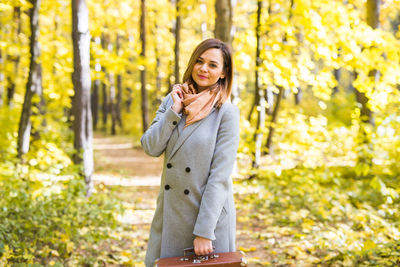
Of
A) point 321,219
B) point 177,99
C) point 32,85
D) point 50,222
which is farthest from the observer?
point 32,85

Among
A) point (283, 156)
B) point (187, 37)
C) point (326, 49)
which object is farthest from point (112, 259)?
point (187, 37)

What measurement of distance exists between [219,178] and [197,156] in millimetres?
196

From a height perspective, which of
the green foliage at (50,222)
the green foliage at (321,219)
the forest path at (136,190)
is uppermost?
the green foliage at (50,222)

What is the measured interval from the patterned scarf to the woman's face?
73 mm

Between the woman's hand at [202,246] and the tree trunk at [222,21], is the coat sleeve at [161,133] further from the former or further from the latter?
the tree trunk at [222,21]

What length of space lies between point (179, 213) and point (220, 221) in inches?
10.8

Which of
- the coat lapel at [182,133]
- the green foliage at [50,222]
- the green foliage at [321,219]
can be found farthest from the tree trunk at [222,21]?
the coat lapel at [182,133]

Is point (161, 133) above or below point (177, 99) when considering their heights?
below

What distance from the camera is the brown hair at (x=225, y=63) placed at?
223 centimetres

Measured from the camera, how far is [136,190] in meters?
7.84

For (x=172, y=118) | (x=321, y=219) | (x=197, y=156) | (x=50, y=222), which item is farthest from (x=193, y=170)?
(x=321, y=219)

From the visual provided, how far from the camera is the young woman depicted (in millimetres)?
2111

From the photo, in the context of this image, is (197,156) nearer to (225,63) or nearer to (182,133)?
(182,133)

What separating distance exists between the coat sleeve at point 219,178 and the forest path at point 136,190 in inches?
97.5
